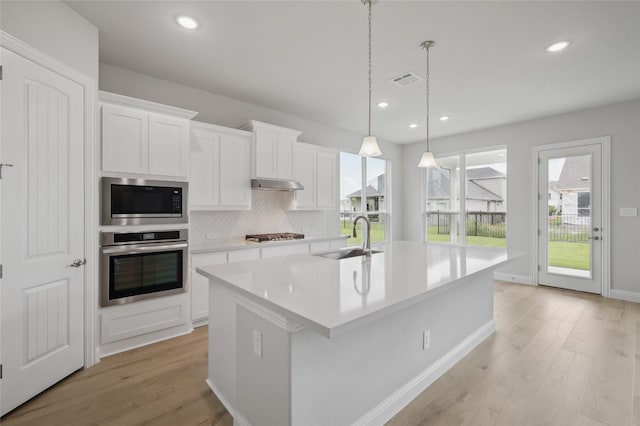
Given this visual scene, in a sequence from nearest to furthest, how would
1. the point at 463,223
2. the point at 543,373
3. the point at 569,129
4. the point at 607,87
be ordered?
the point at 543,373, the point at 607,87, the point at 569,129, the point at 463,223

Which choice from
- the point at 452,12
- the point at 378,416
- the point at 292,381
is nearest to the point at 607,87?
the point at 452,12

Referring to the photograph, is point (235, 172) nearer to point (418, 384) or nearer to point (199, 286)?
point (199, 286)

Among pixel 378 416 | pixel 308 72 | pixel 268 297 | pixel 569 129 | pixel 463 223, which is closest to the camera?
pixel 268 297

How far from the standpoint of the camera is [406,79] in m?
3.34

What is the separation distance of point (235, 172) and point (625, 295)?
5618 millimetres

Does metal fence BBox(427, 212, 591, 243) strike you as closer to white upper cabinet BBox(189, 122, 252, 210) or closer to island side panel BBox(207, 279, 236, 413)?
white upper cabinet BBox(189, 122, 252, 210)

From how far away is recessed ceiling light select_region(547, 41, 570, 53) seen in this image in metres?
2.62

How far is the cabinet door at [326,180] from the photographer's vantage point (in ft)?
15.3

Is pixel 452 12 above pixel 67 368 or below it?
above

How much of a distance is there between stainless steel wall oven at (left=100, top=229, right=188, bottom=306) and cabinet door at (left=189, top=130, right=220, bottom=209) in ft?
1.65

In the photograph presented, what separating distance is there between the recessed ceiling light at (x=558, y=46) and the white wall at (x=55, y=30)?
398 centimetres

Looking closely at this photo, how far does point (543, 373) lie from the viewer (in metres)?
2.32

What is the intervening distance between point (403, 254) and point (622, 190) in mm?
3949

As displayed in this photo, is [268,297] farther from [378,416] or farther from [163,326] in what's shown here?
[163,326]
